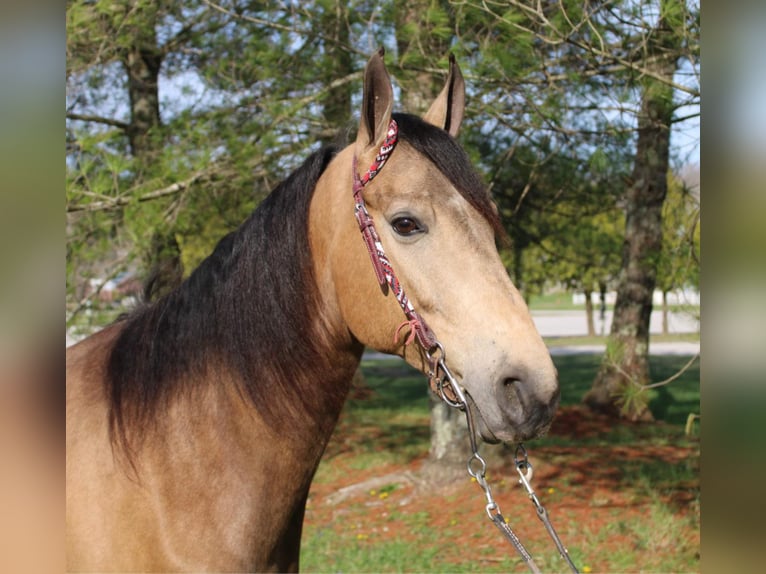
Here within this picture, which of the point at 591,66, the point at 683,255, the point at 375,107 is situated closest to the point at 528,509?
the point at 683,255

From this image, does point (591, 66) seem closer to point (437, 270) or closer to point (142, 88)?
point (437, 270)

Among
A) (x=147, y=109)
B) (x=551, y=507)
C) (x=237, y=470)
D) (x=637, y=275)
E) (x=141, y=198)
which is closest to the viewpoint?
(x=237, y=470)

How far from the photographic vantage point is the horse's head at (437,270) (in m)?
1.61

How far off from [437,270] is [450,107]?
0.85 metres

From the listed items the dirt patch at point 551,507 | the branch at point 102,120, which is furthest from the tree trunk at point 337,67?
the dirt patch at point 551,507

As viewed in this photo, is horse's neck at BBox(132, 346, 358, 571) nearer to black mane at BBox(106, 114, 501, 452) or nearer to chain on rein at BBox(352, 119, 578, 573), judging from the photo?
black mane at BBox(106, 114, 501, 452)

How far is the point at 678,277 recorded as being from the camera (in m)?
4.30

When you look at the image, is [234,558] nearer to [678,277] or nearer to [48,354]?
[48,354]

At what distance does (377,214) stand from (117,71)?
224 inches

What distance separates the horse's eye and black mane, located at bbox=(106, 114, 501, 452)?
0.27 m

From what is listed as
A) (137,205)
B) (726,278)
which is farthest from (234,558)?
(137,205)

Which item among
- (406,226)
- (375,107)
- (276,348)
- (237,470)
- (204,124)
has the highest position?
(204,124)

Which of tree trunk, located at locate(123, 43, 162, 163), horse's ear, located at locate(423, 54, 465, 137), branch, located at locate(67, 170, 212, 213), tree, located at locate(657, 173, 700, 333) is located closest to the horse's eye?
horse's ear, located at locate(423, 54, 465, 137)

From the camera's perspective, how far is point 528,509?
6.04 metres
